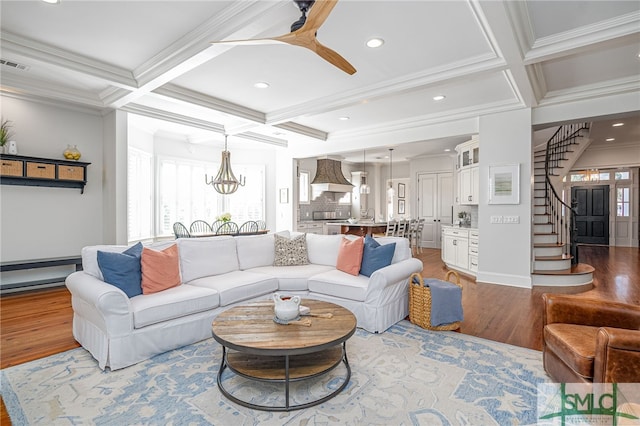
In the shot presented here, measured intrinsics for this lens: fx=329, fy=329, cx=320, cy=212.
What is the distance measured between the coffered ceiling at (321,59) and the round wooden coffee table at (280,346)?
96.4 inches

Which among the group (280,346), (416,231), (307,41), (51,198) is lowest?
(280,346)

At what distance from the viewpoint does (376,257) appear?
3697mm

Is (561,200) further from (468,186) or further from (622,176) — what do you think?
(622,176)

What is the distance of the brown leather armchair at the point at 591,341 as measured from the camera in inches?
65.2

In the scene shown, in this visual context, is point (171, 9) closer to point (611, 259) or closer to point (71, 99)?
point (71, 99)

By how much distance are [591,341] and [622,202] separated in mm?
10600

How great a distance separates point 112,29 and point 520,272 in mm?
6144

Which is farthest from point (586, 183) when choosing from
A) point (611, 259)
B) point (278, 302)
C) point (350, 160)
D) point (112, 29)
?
point (112, 29)

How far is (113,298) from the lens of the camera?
8.27 feet

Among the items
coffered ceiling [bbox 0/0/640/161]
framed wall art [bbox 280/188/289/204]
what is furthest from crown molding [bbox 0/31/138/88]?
framed wall art [bbox 280/188/289/204]

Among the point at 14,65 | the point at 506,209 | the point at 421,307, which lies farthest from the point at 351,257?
the point at 14,65

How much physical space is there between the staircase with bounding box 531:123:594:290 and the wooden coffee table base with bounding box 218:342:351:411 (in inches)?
172

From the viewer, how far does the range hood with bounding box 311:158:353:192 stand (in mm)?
9469

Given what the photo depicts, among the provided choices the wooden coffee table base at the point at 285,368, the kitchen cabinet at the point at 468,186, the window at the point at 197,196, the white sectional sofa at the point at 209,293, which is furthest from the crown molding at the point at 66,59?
the kitchen cabinet at the point at 468,186
